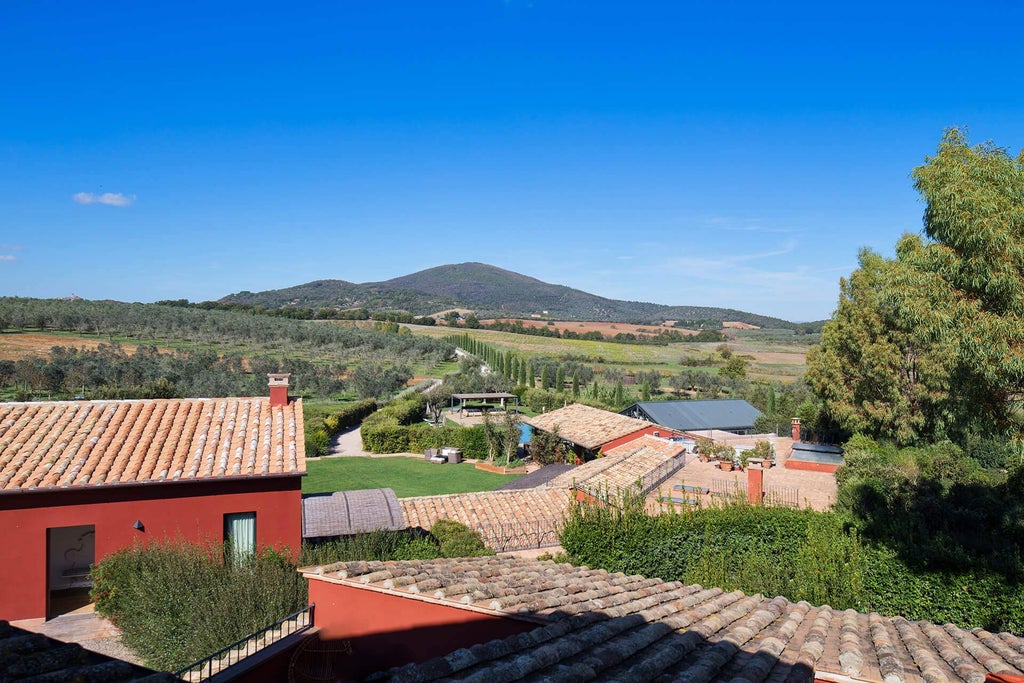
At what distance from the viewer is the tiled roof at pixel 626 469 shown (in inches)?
672

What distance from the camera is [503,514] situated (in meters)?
17.5

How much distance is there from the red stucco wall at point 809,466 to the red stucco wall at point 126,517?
17.2 meters

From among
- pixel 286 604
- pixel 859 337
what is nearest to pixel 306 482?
pixel 286 604

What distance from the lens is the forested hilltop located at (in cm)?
4041

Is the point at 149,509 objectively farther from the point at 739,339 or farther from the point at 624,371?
Answer: the point at 739,339

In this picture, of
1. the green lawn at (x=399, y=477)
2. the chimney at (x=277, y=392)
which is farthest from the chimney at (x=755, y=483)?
the green lawn at (x=399, y=477)

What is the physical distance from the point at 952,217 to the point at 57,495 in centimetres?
1501

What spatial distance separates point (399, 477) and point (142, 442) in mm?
14925

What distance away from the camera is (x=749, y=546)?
11219 millimetres

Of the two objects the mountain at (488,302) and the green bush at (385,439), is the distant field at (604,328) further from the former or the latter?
the green bush at (385,439)

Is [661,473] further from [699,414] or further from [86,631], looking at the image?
[699,414]

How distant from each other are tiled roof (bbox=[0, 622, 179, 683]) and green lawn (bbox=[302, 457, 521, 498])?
67.2ft

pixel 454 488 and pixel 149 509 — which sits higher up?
pixel 149 509

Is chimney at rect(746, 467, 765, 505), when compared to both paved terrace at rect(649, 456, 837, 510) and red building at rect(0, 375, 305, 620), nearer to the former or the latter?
paved terrace at rect(649, 456, 837, 510)
